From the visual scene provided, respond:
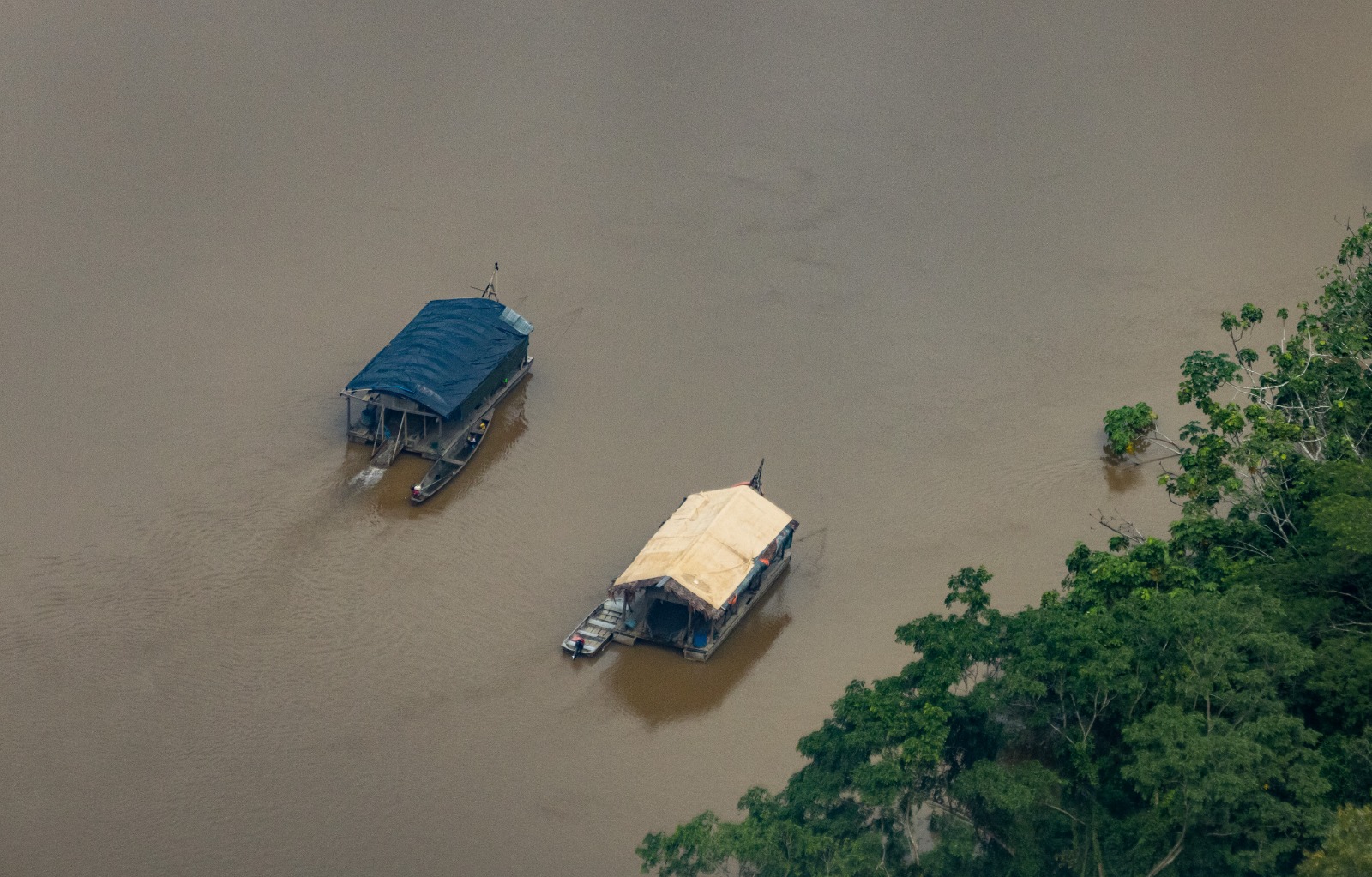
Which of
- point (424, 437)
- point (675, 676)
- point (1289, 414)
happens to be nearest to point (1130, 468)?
point (1289, 414)

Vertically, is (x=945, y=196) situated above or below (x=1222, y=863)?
above

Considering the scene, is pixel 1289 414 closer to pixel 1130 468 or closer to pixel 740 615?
pixel 1130 468

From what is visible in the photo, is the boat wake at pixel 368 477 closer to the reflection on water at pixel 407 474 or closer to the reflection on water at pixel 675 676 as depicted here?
the reflection on water at pixel 407 474

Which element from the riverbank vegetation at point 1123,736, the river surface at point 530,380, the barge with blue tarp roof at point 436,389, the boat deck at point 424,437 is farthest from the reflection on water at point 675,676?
the boat deck at point 424,437

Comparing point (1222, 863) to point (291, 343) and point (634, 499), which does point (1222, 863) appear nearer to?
point (634, 499)

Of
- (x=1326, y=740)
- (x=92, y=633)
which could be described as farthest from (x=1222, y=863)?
(x=92, y=633)
